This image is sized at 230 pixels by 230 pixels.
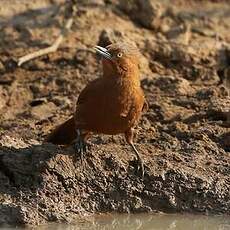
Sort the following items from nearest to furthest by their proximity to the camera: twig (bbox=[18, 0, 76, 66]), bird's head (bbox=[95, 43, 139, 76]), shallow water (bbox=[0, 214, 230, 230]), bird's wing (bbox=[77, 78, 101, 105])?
shallow water (bbox=[0, 214, 230, 230]), bird's wing (bbox=[77, 78, 101, 105]), bird's head (bbox=[95, 43, 139, 76]), twig (bbox=[18, 0, 76, 66])

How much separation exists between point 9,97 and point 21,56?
3.02 ft

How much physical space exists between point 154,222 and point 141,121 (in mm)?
1583

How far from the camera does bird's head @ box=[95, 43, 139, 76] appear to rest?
26.6 ft

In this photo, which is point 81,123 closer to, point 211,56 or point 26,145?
point 26,145

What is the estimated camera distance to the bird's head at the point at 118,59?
810cm

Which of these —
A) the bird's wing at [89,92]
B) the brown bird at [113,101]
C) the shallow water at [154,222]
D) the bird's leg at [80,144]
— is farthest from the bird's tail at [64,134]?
the shallow water at [154,222]

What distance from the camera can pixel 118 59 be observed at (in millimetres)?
8141

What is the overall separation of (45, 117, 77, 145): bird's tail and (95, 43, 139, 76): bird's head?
2.37 ft

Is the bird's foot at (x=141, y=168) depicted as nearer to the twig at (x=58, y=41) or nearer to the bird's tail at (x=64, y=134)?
the bird's tail at (x=64, y=134)

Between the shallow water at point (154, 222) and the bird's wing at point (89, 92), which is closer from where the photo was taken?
the shallow water at point (154, 222)

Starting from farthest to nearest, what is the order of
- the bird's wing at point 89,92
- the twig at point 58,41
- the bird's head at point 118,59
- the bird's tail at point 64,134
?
the twig at point 58,41
the bird's tail at point 64,134
the bird's head at point 118,59
the bird's wing at point 89,92

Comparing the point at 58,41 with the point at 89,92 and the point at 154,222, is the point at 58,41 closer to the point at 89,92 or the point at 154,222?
the point at 89,92

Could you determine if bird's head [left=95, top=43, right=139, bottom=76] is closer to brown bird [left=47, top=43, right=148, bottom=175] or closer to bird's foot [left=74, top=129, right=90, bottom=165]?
brown bird [left=47, top=43, right=148, bottom=175]

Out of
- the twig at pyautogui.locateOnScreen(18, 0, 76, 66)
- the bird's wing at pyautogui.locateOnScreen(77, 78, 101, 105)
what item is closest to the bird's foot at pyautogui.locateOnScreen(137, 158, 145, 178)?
the bird's wing at pyautogui.locateOnScreen(77, 78, 101, 105)
